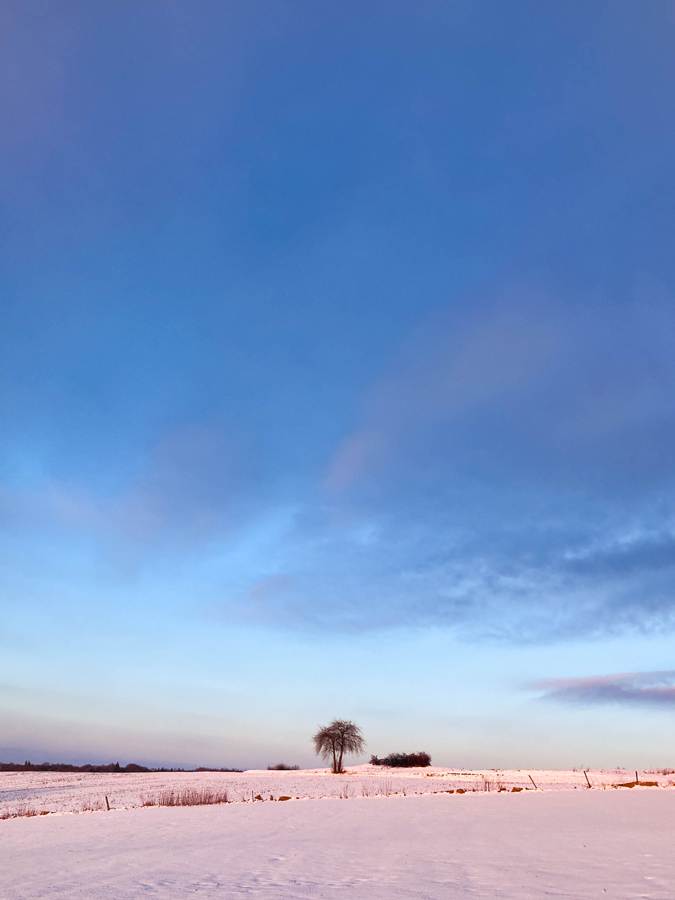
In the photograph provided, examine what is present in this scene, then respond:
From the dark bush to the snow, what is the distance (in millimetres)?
66969

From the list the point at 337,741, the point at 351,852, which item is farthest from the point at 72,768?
the point at 351,852

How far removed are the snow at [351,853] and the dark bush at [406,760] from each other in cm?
6697

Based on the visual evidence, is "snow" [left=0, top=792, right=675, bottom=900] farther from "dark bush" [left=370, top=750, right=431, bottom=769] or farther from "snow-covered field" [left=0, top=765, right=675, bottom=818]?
"dark bush" [left=370, top=750, right=431, bottom=769]

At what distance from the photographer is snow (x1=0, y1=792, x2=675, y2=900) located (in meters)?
11.4

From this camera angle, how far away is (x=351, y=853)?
15.8 m

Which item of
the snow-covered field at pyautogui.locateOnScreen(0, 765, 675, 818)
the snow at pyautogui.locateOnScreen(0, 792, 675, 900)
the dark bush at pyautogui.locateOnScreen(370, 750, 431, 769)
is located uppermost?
the dark bush at pyautogui.locateOnScreen(370, 750, 431, 769)

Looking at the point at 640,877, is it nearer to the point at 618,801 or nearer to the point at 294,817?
the point at 294,817

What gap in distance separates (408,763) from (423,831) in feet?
253

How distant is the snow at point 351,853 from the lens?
11.4 metres

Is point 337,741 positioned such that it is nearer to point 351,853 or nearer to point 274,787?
point 274,787

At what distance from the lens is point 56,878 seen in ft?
45.4

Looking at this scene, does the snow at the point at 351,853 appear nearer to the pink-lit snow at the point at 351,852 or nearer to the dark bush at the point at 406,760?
the pink-lit snow at the point at 351,852

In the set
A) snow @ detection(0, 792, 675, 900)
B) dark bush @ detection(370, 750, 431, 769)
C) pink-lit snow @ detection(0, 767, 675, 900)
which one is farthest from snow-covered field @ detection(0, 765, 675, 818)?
dark bush @ detection(370, 750, 431, 769)

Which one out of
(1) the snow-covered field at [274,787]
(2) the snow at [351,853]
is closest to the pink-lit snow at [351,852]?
(2) the snow at [351,853]
